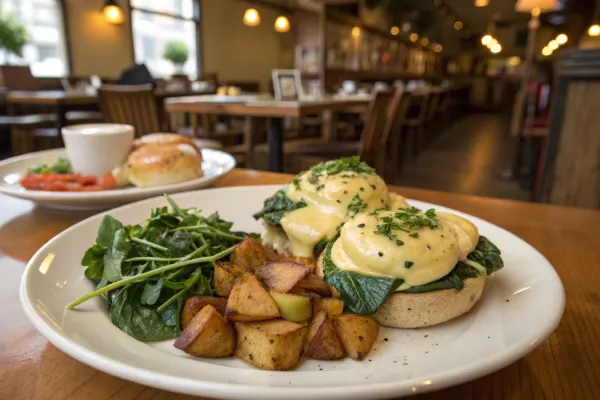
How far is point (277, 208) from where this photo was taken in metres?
1.03

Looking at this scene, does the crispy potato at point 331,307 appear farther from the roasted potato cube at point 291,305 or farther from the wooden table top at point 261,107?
the wooden table top at point 261,107

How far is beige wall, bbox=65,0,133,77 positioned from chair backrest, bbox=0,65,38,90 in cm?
175

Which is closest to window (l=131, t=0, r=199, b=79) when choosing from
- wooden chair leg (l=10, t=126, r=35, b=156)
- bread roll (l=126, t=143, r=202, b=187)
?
wooden chair leg (l=10, t=126, r=35, b=156)

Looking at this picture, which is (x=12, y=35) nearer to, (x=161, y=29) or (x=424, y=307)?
(x=161, y=29)

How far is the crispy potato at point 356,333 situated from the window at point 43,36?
931 cm

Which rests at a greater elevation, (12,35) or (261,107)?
(12,35)

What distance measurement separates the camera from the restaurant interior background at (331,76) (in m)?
3.55

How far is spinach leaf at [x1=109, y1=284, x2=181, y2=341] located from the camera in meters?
0.68

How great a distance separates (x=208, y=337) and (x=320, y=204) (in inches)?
17.1

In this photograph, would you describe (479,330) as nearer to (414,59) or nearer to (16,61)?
(16,61)

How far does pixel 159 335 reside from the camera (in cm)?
69

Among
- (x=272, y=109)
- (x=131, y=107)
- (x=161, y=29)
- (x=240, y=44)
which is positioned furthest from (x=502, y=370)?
(x=240, y=44)

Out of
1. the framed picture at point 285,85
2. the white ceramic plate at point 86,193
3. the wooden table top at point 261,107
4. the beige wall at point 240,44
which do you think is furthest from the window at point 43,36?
the white ceramic plate at point 86,193

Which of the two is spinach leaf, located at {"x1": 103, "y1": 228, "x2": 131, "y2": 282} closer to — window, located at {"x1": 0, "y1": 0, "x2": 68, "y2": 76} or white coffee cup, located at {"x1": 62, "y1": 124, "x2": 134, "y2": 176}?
white coffee cup, located at {"x1": 62, "y1": 124, "x2": 134, "y2": 176}
